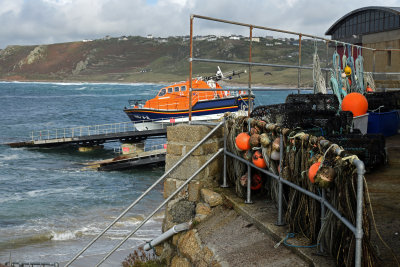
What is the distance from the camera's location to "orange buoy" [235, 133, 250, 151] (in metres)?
6.02

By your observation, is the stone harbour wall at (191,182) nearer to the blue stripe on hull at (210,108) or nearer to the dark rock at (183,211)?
the dark rock at (183,211)

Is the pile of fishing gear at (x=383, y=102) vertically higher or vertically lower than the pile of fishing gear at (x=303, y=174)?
higher

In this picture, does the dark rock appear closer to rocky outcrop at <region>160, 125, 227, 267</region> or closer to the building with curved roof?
rocky outcrop at <region>160, 125, 227, 267</region>

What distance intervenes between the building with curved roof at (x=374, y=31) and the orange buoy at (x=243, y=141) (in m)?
21.6

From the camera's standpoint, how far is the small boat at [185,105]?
3422 cm

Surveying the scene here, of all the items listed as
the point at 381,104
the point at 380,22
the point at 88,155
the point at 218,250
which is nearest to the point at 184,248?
the point at 218,250

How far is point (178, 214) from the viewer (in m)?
6.96

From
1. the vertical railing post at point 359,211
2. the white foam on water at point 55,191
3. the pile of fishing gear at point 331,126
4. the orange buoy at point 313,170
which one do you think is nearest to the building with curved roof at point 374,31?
the white foam on water at point 55,191

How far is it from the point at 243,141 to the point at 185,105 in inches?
1159

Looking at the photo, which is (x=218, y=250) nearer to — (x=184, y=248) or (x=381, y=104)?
(x=184, y=248)

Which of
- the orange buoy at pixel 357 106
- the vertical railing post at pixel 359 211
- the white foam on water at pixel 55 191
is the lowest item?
the white foam on water at pixel 55 191

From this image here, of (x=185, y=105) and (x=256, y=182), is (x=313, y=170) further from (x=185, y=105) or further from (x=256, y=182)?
(x=185, y=105)

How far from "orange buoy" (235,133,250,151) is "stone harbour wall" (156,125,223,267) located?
3.11 ft

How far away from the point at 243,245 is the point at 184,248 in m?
1.06
